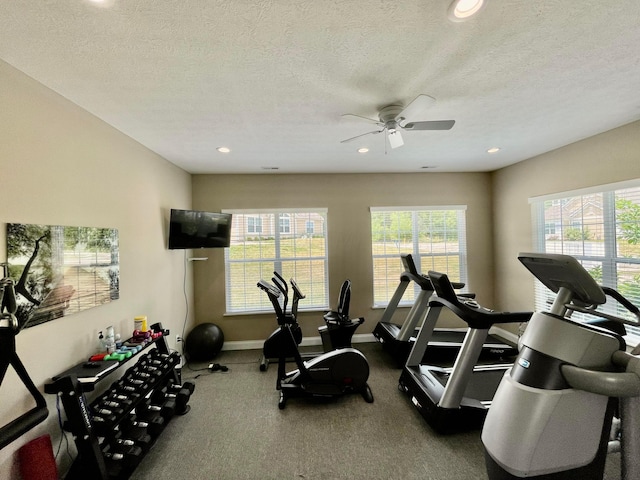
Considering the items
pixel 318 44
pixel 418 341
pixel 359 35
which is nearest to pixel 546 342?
pixel 418 341

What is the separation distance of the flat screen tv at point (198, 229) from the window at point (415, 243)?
2.39 metres

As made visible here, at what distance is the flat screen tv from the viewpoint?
11.4ft

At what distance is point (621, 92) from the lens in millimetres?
2094

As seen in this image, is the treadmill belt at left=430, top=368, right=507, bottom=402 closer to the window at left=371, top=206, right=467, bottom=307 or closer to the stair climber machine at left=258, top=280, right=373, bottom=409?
the stair climber machine at left=258, top=280, right=373, bottom=409

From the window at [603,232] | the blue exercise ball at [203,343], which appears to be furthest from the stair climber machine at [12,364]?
the window at [603,232]

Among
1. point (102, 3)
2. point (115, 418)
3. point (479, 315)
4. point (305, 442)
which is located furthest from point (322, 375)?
point (102, 3)

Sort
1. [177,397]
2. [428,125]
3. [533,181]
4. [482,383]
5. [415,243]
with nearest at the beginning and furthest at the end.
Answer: [428,125]
[177,397]
[482,383]
[533,181]
[415,243]

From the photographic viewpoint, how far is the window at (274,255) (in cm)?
441

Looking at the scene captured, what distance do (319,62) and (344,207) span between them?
116 inches

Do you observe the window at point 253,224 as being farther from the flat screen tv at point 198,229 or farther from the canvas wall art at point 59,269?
the canvas wall art at point 59,269

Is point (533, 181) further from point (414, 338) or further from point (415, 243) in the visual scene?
point (414, 338)

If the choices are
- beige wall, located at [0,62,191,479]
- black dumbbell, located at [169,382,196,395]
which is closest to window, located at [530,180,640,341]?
black dumbbell, located at [169,382,196,395]

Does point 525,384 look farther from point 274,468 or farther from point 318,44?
point 318,44

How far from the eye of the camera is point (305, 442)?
2295mm
